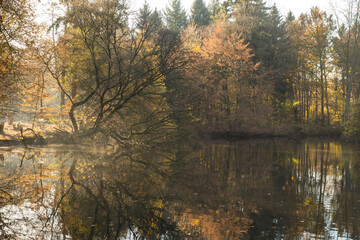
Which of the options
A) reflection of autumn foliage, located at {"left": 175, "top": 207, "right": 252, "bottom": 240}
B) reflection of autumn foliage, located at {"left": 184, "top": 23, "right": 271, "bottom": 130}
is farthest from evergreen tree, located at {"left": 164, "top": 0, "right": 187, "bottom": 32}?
reflection of autumn foliage, located at {"left": 175, "top": 207, "right": 252, "bottom": 240}

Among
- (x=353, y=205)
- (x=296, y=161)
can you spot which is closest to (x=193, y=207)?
(x=353, y=205)

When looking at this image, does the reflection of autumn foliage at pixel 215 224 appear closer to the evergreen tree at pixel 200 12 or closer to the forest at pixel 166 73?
the forest at pixel 166 73

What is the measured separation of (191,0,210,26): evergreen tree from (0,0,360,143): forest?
4.55m

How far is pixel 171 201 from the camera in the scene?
7.85 meters

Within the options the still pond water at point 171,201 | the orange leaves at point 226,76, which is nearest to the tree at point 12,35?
the still pond water at point 171,201

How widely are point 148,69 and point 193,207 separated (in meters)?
12.2

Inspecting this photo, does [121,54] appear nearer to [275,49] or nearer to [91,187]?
[91,187]

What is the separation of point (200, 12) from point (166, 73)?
43776 mm

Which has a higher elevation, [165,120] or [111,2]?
[111,2]

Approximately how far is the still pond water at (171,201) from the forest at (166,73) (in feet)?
13.8

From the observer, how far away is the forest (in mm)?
17734

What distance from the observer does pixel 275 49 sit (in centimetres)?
3862

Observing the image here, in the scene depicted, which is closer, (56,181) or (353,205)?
(353,205)

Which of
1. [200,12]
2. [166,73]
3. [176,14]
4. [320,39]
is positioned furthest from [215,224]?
[176,14]
